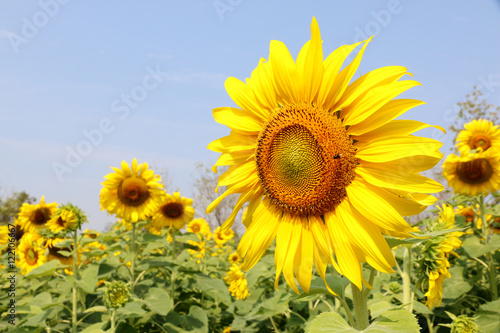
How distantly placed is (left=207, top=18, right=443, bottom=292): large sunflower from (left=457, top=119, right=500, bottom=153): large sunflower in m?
4.37

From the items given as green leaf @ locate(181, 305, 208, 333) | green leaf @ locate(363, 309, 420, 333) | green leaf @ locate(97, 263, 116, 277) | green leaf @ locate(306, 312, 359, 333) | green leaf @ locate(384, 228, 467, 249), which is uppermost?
green leaf @ locate(384, 228, 467, 249)

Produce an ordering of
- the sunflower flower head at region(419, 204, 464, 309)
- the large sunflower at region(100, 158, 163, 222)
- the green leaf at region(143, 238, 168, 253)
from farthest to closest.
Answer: the large sunflower at region(100, 158, 163, 222) < the green leaf at region(143, 238, 168, 253) < the sunflower flower head at region(419, 204, 464, 309)

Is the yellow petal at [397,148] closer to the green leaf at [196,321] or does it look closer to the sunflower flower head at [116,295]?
the sunflower flower head at [116,295]

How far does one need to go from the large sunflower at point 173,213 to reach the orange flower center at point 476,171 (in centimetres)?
367

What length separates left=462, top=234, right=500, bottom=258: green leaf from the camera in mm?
4363

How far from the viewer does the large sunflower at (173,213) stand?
5.91 metres

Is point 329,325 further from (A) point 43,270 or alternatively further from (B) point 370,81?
(A) point 43,270

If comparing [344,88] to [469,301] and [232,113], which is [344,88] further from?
[469,301]

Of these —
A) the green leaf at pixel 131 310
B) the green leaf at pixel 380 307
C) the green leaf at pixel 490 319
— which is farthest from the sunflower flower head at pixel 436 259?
the green leaf at pixel 131 310

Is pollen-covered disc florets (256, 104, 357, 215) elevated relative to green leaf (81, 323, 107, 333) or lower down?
elevated

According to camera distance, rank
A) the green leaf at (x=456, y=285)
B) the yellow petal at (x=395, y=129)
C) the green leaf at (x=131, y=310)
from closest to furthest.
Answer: the yellow petal at (x=395, y=129) < the green leaf at (x=131, y=310) < the green leaf at (x=456, y=285)

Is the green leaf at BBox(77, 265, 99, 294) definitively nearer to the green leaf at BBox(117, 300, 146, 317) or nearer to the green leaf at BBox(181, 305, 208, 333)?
the green leaf at BBox(117, 300, 146, 317)

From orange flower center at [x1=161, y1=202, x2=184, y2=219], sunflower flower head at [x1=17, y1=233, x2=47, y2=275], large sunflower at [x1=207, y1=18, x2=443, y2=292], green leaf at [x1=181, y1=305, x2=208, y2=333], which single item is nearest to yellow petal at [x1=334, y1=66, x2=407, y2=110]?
large sunflower at [x1=207, y1=18, x2=443, y2=292]

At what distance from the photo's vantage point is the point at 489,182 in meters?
5.14
